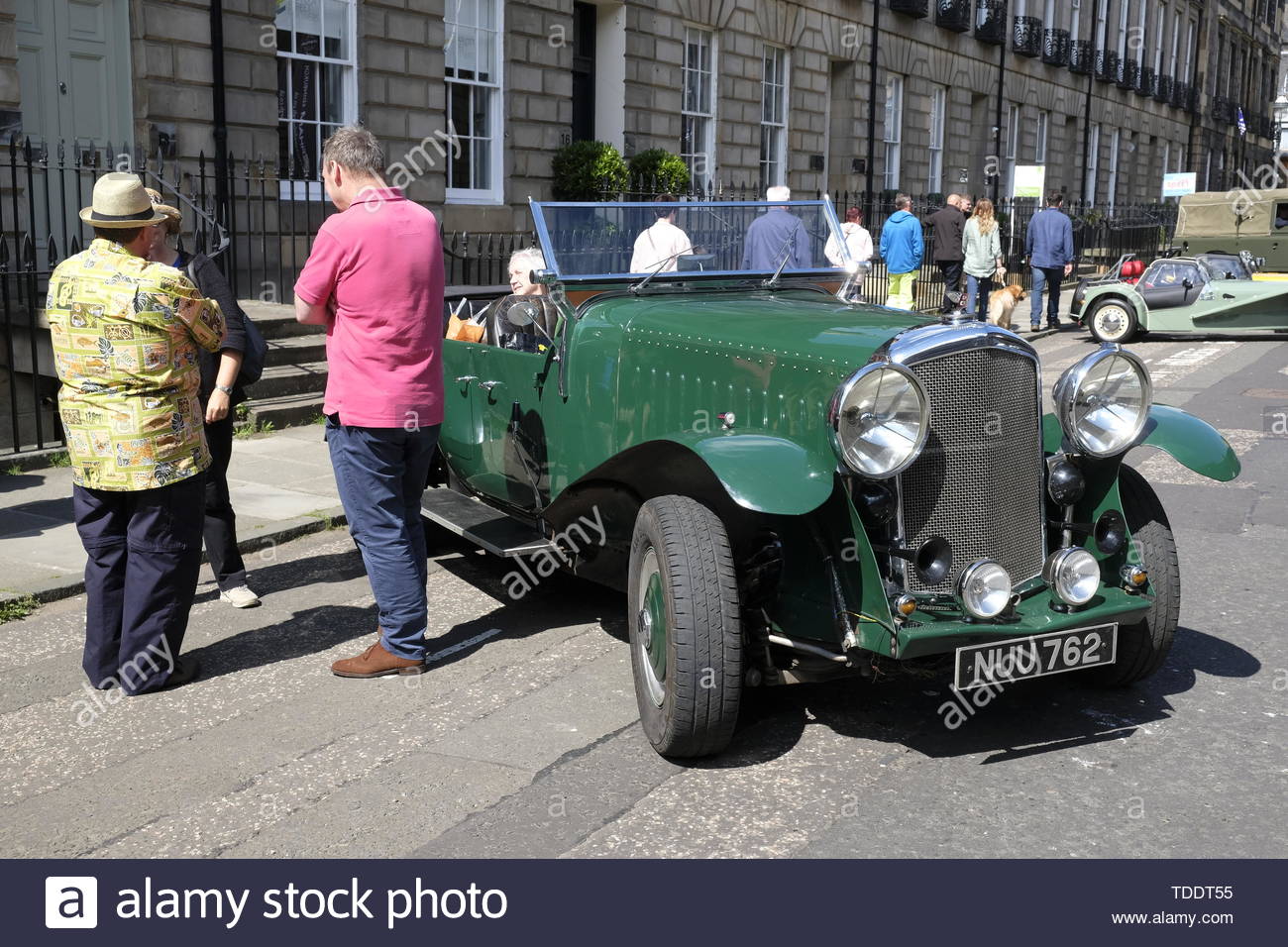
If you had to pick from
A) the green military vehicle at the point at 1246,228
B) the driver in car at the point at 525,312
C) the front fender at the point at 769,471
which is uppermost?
the green military vehicle at the point at 1246,228

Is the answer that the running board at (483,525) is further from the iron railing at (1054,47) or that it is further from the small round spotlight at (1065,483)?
the iron railing at (1054,47)

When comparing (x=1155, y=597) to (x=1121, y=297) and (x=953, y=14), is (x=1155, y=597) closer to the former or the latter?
(x=1121, y=297)

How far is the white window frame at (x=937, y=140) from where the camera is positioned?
2938 cm

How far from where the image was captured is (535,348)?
226 inches

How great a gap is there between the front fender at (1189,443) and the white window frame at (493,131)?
12429 millimetres

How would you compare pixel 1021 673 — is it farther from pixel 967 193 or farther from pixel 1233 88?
pixel 1233 88

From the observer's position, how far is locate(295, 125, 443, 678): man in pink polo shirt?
4715 mm

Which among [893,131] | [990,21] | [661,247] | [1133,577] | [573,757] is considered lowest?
[573,757]

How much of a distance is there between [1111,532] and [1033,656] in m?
0.76

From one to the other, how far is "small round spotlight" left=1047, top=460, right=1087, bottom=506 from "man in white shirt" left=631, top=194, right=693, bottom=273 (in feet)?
6.56

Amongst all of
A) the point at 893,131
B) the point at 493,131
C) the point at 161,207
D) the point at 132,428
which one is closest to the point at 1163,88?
the point at 893,131

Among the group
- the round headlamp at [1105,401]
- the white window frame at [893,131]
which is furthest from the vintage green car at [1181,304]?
the round headlamp at [1105,401]

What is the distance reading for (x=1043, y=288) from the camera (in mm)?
19234
